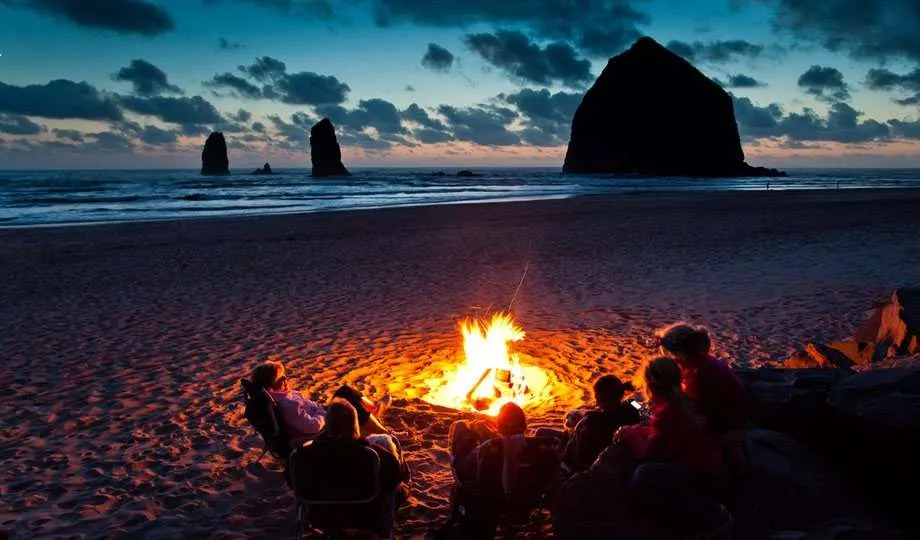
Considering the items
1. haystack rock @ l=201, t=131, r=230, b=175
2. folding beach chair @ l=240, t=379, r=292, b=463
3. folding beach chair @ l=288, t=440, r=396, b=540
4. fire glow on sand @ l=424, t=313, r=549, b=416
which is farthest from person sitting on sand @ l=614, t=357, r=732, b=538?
haystack rock @ l=201, t=131, r=230, b=175

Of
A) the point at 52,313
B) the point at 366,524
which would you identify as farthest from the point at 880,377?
the point at 52,313

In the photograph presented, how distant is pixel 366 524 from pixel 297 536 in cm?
55

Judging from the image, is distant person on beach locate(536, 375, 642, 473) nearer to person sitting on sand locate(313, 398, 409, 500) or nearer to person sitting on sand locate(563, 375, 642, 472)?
person sitting on sand locate(563, 375, 642, 472)

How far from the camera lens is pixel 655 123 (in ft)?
446

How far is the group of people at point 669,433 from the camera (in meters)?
3.95

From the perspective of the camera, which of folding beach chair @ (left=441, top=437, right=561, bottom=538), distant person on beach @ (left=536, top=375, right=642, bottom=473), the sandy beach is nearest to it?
folding beach chair @ (left=441, top=437, right=561, bottom=538)

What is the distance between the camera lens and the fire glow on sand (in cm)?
746

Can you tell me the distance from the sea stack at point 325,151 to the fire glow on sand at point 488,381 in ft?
460

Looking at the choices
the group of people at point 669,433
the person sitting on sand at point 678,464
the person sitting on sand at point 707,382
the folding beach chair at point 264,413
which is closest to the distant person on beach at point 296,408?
the folding beach chair at point 264,413

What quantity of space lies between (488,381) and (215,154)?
16637 centimetres

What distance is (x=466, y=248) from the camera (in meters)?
21.3

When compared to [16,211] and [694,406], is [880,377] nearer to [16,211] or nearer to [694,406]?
[694,406]

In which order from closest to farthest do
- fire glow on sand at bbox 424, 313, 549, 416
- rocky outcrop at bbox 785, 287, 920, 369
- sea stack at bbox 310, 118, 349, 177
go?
rocky outcrop at bbox 785, 287, 920, 369, fire glow on sand at bbox 424, 313, 549, 416, sea stack at bbox 310, 118, 349, 177

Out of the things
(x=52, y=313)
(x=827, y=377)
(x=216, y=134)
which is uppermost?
(x=216, y=134)
